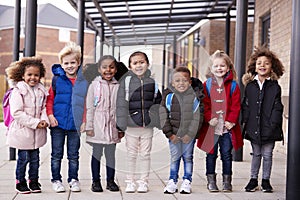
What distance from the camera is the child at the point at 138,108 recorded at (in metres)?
5.07

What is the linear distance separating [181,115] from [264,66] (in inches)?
43.9

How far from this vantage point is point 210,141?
530 centimetres

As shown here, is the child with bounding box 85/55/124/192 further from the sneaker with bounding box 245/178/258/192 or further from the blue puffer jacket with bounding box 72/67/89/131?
the sneaker with bounding box 245/178/258/192

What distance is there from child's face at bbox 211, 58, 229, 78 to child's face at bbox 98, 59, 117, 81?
1.09m

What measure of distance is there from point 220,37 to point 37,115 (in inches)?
494

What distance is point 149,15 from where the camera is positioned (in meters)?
14.5

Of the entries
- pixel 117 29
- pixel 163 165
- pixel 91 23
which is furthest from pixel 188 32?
pixel 163 165

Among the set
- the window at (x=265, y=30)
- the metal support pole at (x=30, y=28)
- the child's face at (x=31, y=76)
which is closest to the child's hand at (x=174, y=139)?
the child's face at (x=31, y=76)

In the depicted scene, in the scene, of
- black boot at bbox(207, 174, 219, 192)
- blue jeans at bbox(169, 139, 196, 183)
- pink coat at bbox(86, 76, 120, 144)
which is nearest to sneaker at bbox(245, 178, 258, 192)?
black boot at bbox(207, 174, 219, 192)

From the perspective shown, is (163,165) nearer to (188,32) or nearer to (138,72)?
(138,72)

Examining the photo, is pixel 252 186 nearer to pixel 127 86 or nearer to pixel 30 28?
pixel 127 86

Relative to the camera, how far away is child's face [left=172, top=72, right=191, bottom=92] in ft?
16.9

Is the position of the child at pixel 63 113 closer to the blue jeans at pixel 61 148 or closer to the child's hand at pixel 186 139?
the blue jeans at pixel 61 148

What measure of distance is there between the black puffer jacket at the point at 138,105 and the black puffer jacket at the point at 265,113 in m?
1.08
